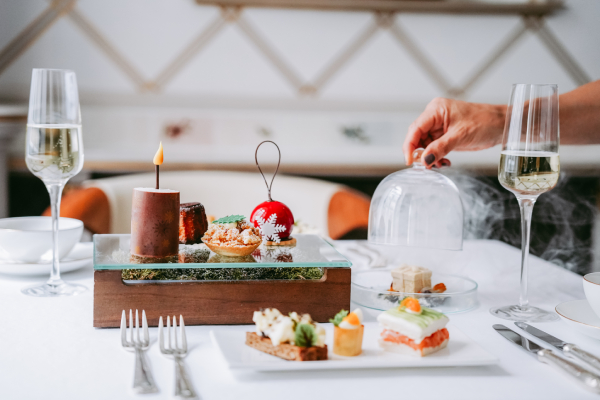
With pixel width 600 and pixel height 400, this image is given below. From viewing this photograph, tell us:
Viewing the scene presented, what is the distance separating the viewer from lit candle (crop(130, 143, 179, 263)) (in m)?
0.70

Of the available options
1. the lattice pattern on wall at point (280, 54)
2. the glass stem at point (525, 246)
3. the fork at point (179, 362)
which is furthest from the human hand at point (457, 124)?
the lattice pattern on wall at point (280, 54)

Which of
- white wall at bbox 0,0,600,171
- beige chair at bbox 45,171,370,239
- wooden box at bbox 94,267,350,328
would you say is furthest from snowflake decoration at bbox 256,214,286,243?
white wall at bbox 0,0,600,171

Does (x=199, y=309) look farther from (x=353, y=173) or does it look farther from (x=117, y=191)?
(x=353, y=173)

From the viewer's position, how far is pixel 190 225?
78 centimetres

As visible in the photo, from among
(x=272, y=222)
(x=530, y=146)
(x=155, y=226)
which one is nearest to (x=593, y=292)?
(x=530, y=146)

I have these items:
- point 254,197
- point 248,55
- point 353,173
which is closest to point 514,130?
point 254,197

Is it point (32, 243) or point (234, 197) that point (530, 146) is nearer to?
point (32, 243)

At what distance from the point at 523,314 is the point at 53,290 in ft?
2.11

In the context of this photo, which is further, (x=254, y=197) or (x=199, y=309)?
(x=254, y=197)

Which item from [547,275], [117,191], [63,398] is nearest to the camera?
[63,398]

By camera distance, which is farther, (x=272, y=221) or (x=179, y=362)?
(x=272, y=221)

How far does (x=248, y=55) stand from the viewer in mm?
2611

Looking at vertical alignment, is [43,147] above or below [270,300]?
above

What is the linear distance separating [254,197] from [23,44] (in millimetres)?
1342
